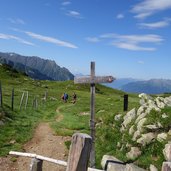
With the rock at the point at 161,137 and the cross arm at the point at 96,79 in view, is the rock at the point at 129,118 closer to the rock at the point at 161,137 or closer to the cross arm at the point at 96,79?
the rock at the point at 161,137

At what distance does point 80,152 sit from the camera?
9266mm

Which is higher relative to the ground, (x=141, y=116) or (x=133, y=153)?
(x=141, y=116)

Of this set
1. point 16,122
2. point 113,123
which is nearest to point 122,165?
point 113,123

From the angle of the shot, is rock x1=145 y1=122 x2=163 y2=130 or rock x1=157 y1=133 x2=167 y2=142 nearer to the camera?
rock x1=157 y1=133 x2=167 y2=142

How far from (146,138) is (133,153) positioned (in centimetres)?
119

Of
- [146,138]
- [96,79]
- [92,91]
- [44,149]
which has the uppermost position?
[96,79]

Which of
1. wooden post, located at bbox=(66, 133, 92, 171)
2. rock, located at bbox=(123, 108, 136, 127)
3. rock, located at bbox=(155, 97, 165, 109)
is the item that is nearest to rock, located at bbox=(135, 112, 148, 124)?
rock, located at bbox=(155, 97, 165, 109)

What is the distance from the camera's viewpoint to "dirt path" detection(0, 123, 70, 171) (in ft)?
61.9

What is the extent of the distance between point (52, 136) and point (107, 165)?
37.1 ft

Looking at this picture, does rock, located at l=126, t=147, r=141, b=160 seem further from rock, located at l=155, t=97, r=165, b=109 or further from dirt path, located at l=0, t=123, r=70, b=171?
rock, located at l=155, t=97, r=165, b=109

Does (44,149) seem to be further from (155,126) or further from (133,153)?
(155,126)

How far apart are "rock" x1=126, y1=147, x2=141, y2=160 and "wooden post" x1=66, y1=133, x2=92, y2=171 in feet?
30.5

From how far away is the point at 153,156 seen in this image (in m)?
17.2

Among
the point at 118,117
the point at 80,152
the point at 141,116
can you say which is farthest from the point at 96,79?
the point at 118,117
